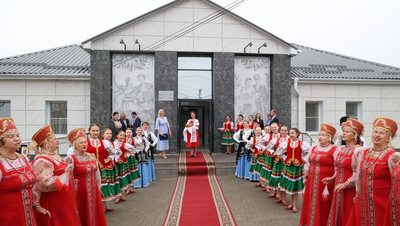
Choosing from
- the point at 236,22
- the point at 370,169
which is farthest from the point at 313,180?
the point at 236,22

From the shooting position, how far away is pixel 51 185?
3154 millimetres

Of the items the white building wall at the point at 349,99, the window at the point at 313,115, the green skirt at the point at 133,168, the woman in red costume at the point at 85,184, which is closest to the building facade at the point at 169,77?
the white building wall at the point at 349,99

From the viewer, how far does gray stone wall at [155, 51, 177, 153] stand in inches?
445

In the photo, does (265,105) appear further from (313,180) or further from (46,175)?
(46,175)

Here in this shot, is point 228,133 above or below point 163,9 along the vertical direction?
below

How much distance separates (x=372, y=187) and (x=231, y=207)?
3.41 m

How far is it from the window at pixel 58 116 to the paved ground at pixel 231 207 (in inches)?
251

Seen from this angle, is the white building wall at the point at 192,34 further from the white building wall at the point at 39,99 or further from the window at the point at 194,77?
the white building wall at the point at 39,99

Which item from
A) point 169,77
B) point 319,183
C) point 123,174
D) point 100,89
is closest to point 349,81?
point 169,77

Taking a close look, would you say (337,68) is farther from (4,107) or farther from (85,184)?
(4,107)

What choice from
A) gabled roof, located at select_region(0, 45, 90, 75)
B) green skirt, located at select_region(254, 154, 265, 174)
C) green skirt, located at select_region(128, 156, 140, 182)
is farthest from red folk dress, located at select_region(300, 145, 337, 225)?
gabled roof, located at select_region(0, 45, 90, 75)

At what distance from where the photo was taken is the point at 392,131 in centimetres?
312

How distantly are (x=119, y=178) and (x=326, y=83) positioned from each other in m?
10.8

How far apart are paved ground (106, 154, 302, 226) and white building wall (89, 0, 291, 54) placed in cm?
622
